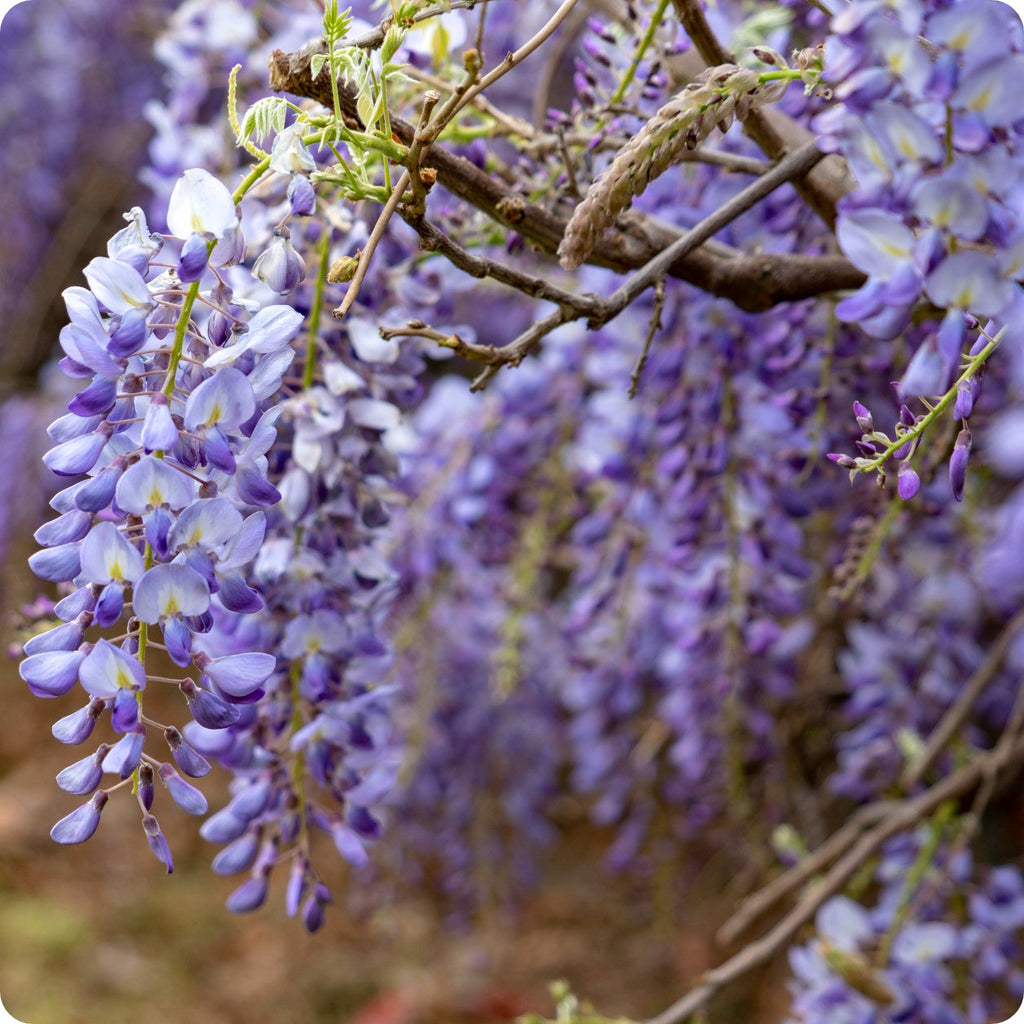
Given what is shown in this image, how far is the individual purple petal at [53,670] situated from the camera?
21.8 inches

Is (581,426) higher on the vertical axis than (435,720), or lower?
higher

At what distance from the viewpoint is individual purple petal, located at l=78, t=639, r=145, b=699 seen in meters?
0.53

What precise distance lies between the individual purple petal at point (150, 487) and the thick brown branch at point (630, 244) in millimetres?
233

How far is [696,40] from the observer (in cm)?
73

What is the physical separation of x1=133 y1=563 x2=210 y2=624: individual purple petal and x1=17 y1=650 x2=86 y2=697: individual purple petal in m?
0.05

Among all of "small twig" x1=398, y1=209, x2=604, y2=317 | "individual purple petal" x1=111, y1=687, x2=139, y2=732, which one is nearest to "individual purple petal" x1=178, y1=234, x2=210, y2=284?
"small twig" x1=398, y1=209, x2=604, y2=317

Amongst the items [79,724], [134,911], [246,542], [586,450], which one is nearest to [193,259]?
[246,542]

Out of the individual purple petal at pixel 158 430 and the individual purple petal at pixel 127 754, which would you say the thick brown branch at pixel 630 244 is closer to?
the individual purple petal at pixel 158 430

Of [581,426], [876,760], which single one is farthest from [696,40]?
[876,760]

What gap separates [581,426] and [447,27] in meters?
0.61

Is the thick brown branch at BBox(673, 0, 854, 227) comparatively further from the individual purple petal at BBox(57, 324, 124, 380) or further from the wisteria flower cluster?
the individual purple petal at BBox(57, 324, 124, 380)

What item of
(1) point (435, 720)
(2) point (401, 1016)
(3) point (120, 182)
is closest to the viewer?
(1) point (435, 720)

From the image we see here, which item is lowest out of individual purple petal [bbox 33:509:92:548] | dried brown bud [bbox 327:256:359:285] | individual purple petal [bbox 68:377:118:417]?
individual purple petal [bbox 33:509:92:548]

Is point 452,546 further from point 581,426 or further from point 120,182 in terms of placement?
point 120,182
